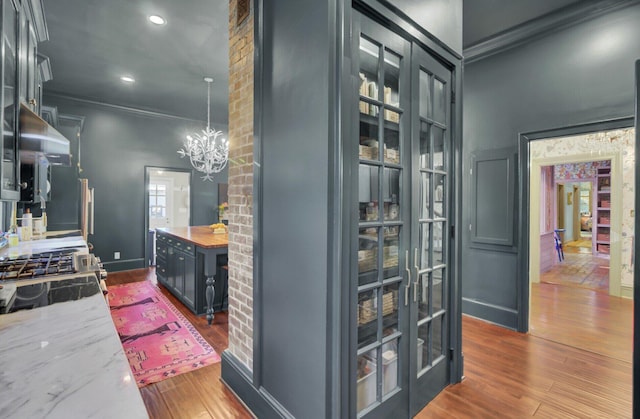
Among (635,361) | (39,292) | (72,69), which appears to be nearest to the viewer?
(635,361)

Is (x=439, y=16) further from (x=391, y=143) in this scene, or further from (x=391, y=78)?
(x=391, y=143)

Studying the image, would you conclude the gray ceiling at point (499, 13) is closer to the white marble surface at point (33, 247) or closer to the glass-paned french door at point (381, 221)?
the glass-paned french door at point (381, 221)

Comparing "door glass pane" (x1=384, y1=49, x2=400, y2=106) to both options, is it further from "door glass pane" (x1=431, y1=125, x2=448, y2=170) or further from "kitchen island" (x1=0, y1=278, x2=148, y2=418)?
"kitchen island" (x1=0, y1=278, x2=148, y2=418)

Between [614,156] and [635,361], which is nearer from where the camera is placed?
[635,361]

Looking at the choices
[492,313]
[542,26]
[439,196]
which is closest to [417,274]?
[439,196]

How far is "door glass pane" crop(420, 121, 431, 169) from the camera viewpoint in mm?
2105

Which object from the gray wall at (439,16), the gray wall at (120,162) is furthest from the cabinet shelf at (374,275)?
the gray wall at (120,162)

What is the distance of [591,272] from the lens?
589cm

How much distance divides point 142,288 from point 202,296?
185cm

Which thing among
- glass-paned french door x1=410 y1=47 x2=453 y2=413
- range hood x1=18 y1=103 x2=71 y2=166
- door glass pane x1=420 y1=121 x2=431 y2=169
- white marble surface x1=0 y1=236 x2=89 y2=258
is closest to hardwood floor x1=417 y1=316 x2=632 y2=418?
glass-paned french door x1=410 y1=47 x2=453 y2=413

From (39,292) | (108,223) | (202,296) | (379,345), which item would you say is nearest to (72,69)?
(108,223)

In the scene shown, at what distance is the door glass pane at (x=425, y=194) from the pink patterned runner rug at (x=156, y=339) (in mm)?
2243

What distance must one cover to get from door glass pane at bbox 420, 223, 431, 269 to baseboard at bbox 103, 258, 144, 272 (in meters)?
6.24

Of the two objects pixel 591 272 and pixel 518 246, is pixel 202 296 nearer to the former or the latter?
pixel 518 246
